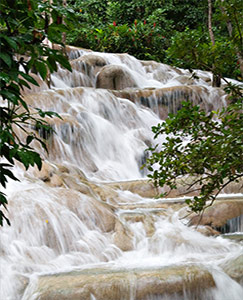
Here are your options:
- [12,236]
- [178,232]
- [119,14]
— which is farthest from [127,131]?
[119,14]

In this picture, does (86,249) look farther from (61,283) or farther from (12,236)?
(61,283)

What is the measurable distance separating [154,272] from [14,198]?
217 cm

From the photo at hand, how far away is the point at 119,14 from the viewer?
22797 mm

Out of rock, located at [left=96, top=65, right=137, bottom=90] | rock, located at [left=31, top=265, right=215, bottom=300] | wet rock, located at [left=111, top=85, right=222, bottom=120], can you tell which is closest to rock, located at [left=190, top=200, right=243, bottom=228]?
rock, located at [left=31, top=265, right=215, bottom=300]

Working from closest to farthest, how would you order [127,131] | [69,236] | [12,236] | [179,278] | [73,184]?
[179,278], [12,236], [69,236], [73,184], [127,131]

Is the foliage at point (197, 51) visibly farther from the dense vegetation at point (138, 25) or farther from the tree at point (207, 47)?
the dense vegetation at point (138, 25)

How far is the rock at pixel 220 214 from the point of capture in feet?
18.0

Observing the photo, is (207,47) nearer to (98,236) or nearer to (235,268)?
(235,268)

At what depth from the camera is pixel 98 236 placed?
4988 millimetres

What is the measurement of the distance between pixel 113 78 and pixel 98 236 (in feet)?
34.7

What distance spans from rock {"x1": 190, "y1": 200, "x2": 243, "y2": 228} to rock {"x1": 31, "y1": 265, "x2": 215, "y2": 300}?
202 cm

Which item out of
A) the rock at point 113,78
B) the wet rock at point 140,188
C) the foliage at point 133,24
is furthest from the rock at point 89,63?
the wet rock at point 140,188

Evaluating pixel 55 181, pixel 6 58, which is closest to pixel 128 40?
pixel 55 181

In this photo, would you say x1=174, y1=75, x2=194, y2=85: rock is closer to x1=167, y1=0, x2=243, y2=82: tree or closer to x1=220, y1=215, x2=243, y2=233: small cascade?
x1=220, y1=215, x2=243, y2=233: small cascade
